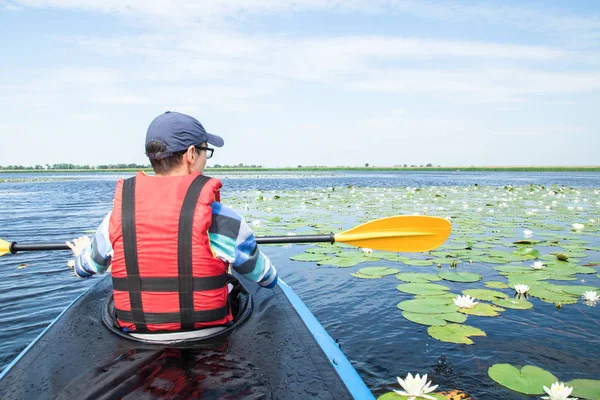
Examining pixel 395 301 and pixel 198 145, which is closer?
pixel 198 145

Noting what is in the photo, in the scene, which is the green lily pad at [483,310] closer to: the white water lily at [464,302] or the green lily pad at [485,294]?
the white water lily at [464,302]

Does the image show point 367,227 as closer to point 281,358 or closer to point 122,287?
point 281,358

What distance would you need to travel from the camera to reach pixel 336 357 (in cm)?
237

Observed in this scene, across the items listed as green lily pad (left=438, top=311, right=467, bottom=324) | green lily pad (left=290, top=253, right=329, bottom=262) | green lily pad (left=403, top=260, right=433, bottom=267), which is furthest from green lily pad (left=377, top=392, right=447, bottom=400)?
green lily pad (left=290, top=253, right=329, bottom=262)

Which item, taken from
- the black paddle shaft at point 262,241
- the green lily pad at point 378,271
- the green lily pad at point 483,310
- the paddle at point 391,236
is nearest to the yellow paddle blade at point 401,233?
the paddle at point 391,236

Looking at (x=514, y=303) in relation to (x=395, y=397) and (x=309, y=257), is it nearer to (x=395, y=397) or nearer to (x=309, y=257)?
(x=395, y=397)

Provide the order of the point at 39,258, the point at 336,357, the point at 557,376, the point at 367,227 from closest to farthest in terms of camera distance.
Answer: the point at 336,357, the point at 557,376, the point at 367,227, the point at 39,258

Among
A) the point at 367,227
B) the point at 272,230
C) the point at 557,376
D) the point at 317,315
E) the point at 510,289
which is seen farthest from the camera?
the point at 272,230

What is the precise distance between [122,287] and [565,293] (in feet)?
14.0

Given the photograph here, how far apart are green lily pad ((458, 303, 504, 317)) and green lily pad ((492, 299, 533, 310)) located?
10cm

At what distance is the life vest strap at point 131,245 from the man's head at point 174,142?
0.68 feet

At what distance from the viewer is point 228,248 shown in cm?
220

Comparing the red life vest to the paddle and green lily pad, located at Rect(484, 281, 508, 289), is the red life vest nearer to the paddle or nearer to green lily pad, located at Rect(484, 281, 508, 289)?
the paddle

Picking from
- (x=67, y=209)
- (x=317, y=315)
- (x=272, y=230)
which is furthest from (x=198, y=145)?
(x=67, y=209)
